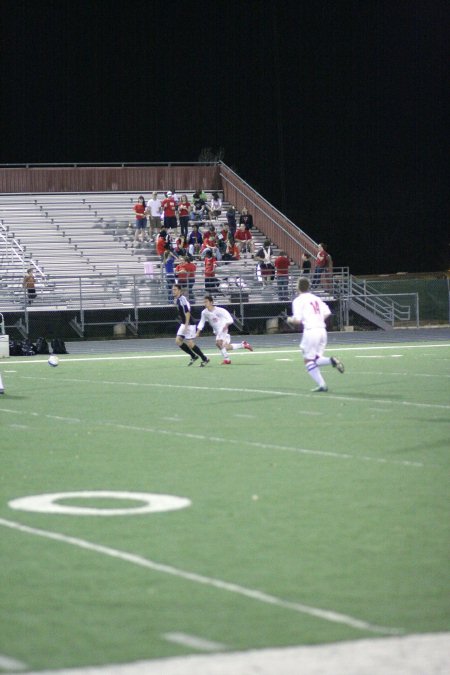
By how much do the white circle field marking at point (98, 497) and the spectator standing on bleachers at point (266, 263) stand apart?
102ft

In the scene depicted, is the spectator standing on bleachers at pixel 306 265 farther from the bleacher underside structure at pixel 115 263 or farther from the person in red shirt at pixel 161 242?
the person in red shirt at pixel 161 242

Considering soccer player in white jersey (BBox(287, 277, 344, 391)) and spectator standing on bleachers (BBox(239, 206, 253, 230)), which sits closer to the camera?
soccer player in white jersey (BBox(287, 277, 344, 391))

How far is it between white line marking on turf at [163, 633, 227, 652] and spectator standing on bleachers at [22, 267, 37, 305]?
107 feet

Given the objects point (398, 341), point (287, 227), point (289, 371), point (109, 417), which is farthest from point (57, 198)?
point (109, 417)

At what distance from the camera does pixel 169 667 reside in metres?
5.44

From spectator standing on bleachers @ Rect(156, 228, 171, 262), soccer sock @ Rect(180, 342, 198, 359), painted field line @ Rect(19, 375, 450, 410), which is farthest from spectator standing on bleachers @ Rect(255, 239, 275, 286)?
painted field line @ Rect(19, 375, 450, 410)

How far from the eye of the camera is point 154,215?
46.1 meters

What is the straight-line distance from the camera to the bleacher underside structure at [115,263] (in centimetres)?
3975

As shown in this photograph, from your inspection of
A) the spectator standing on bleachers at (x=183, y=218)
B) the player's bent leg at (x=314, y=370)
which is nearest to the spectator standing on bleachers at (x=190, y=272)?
the spectator standing on bleachers at (x=183, y=218)

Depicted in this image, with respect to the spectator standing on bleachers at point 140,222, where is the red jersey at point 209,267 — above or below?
below

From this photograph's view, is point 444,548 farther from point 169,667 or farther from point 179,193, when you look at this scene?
point 179,193

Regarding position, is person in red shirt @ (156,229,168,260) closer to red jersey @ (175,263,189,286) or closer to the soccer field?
red jersey @ (175,263,189,286)

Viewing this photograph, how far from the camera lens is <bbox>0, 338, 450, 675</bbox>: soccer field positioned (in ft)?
20.0

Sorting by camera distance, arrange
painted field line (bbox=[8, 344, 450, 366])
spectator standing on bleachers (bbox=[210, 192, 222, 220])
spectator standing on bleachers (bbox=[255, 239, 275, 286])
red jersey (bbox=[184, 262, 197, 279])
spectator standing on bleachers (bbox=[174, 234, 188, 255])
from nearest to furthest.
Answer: painted field line (bbox=[8, 344, 450, 366]) < red jersey (bbox=[184, 262, 197, 279]) < spectator standing on bleachers (bbox=[255, 239, 275, 286]) < spectator standing on bleachers (bbox=[174, 234, 188, 255]) < spectator standing on bleachers (bbox=[210, 192, 222, 220])
